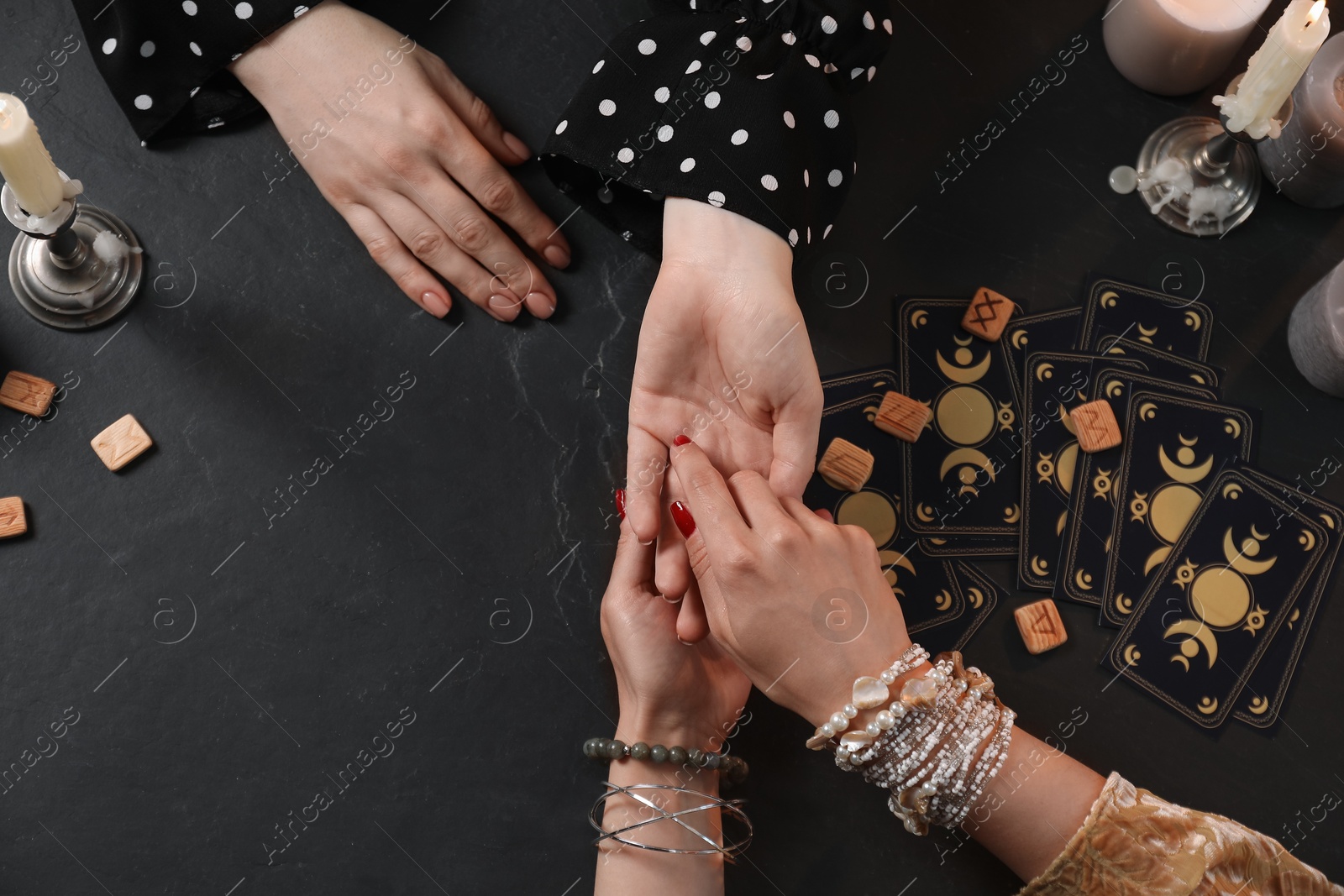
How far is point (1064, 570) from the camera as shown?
3.38 ft

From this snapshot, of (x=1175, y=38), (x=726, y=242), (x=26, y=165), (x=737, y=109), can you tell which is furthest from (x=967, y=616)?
(x=26, y=165)

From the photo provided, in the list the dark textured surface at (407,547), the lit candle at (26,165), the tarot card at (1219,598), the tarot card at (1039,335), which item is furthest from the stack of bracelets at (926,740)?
the lit candle at (26,165)

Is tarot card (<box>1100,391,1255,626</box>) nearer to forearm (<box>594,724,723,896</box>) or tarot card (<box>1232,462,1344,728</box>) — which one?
tarot card (<box>1232,462,1344,728</box>)

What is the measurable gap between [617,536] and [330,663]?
0.31 metres

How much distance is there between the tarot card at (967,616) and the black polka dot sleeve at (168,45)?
0.91m

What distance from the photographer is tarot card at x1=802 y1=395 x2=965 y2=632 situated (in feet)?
3.34

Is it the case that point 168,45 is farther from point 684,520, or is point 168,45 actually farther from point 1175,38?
point 1175,38

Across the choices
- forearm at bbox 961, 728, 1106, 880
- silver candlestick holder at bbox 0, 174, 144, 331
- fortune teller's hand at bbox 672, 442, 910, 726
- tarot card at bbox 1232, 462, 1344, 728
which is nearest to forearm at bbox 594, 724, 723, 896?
fortune teller's hand at bbox 672, 442, 910, 726

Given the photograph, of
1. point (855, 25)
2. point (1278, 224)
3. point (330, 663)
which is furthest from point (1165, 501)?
point (330, 663)

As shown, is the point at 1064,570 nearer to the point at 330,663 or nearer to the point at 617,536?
Answer: the point at 617,536

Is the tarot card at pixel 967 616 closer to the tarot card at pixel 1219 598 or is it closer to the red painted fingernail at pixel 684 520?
the tarot card at pixel 1219 598

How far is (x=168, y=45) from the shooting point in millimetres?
1004

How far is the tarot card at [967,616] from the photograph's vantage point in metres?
1.01

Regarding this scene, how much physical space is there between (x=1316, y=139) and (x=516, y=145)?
0.89 m
